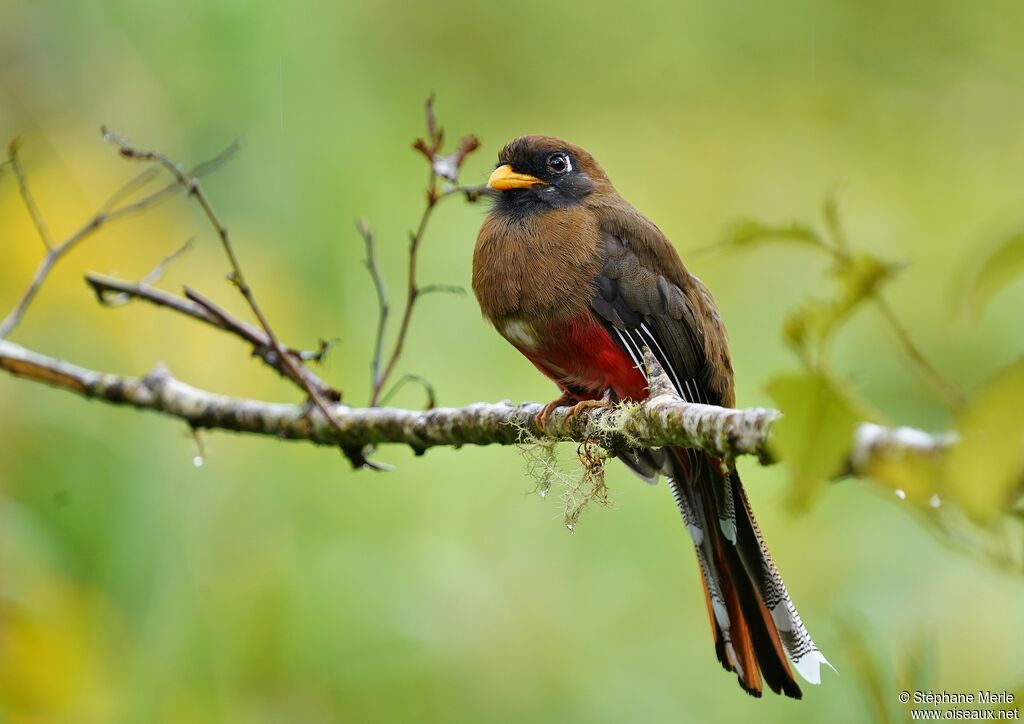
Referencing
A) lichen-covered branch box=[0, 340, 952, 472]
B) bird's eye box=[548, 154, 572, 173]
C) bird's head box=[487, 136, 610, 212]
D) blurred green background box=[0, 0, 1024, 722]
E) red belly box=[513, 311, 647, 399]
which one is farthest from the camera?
blurred green background box=[0, 0, 1024, 722]

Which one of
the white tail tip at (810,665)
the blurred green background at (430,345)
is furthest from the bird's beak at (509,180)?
the white tail tip at (810,665)

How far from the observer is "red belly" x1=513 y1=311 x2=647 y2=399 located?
9.57 feet

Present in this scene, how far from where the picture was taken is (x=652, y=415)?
182cm

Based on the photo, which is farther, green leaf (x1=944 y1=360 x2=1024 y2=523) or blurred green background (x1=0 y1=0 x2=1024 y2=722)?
blurred green background (x1=0 y1=0 x2=1024 y2=722)

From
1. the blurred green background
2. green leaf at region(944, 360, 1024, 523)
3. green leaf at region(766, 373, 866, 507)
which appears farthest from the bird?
green leaf at region(944, 360, 1024, 523)

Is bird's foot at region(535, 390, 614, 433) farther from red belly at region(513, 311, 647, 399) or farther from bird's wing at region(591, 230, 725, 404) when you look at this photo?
bird's wing at region(591, 230, 725, 404)

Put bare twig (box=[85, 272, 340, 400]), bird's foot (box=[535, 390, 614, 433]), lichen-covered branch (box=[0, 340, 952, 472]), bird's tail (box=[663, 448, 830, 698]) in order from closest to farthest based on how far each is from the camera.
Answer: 1. lichen-covered branch (box=[0, 340, 952, 472])
2. bird's foot (box=[535, 390, 614, 433])
3. bird's tail (box=[663, 448, 830, 698])
4. bare twig (box=[85, 272, 340, 400])

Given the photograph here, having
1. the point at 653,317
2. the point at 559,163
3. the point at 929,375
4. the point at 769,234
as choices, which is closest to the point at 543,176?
the point at 559,163

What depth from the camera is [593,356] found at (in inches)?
115

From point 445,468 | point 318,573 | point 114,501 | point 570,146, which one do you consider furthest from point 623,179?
point 114,501

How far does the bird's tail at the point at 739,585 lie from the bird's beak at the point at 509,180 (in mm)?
1027

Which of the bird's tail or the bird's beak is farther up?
the bird's beak

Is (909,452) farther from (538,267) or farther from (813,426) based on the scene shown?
(538,267)

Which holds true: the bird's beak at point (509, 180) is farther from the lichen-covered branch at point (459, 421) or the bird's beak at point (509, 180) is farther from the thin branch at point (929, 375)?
the thin branch at point (929, 375)
